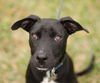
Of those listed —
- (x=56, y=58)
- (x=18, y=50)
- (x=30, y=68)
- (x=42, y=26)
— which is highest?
(x=42, y=26)

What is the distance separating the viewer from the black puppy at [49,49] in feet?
17.7

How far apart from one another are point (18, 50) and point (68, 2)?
2252mm

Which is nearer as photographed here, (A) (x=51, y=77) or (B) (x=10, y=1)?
(A) (x=51, y=77)

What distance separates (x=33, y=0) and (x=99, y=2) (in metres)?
1.66

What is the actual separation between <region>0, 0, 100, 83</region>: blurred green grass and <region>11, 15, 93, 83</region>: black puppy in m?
1.51

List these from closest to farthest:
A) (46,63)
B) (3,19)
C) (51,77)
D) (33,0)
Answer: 1. (46,63)
2. (51,77)
3. (3,19)
4. (33,0)

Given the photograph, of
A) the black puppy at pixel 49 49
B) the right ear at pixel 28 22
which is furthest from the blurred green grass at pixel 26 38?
the right ear at pixel 28 22

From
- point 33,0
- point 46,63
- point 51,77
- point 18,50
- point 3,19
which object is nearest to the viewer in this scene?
point 46,63

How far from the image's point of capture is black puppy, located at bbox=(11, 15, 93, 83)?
5.40 meters

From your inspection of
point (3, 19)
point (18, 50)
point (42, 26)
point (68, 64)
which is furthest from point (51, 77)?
point (3, 19)

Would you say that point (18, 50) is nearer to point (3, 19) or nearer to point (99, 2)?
point (3, 19)

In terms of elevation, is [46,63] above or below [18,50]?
above

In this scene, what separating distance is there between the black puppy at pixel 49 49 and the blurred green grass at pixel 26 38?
1506 millimetres

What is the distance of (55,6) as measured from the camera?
949cm
